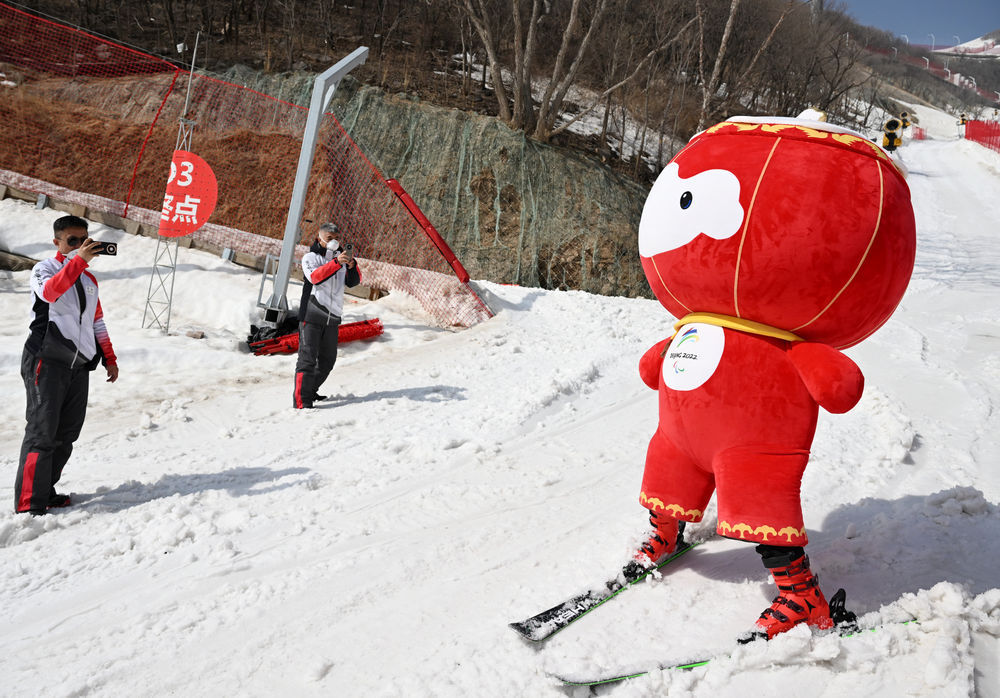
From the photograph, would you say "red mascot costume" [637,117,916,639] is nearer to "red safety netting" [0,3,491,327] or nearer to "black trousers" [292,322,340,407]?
"black trousers" [292,322,340,407]

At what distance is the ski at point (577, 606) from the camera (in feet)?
9.43

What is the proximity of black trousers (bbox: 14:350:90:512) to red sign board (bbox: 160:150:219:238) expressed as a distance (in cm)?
426

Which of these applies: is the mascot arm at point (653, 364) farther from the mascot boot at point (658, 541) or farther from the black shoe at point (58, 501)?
the black shoe at point (58, 501)

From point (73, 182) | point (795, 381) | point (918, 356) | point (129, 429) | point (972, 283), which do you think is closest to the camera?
point (795, 381)

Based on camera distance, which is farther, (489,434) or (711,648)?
(489,434)

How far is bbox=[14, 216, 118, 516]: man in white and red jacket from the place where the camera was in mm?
3803

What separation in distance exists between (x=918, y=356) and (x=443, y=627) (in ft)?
22.2

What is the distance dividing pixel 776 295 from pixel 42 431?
3816mm

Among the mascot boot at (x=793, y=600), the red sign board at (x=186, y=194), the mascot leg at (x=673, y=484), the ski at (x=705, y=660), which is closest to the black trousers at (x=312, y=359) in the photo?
the red sign board at (x=186, y=194)

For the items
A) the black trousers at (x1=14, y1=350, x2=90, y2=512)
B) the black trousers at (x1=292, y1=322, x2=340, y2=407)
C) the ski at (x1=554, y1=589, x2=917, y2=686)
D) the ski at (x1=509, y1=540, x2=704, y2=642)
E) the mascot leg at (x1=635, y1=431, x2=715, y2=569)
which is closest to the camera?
the ski at (x1=554, y1=589, x2=917, y2=686)

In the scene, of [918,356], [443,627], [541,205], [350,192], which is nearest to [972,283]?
[918,356]

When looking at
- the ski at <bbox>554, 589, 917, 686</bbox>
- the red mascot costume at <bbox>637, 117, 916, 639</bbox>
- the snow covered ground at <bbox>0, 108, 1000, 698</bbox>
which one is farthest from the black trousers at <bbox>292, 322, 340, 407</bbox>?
the ski at <bbox>554, 589, 917, 686</bbox>

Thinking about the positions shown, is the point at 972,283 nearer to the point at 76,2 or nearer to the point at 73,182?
the point at 73,182

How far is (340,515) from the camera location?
4012 millimetres
